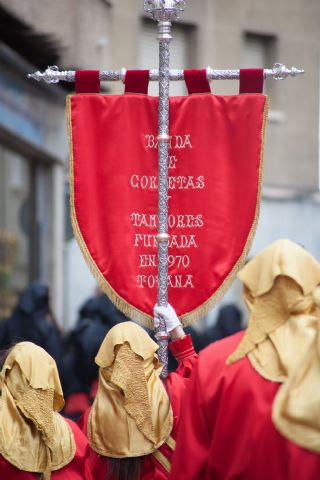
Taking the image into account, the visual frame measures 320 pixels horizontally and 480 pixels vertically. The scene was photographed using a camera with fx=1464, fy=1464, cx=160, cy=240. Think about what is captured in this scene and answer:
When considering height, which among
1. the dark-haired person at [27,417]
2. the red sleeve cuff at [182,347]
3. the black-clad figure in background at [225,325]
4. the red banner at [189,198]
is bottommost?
the black-clad figure in background at [225,325]

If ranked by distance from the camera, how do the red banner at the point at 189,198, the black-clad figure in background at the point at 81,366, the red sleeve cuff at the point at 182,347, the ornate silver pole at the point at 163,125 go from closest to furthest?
the red sleeve cuff at the point at 182,347, the ornate silver pole at the point at 163,125, the red banner at the point at 189,198, the black-clad figure in background at the point at 81,366

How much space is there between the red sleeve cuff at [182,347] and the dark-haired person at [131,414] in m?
0.47

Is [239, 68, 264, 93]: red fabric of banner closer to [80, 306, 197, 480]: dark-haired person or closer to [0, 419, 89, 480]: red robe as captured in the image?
[80, 306, 197, 480]: dark-haired person

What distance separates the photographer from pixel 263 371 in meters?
4.93

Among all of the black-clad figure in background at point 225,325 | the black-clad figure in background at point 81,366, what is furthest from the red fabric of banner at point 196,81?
the black-clad figure in background at point 225,325

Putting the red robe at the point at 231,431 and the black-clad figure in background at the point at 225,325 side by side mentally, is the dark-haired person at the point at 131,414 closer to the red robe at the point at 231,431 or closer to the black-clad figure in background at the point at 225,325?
the red robe at the point at 231,431

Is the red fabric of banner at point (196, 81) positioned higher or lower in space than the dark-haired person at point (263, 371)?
higher

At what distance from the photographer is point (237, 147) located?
288 inches

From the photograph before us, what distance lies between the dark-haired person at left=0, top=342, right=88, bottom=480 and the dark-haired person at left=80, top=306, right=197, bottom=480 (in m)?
0.20

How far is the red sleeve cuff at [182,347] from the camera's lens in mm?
6715

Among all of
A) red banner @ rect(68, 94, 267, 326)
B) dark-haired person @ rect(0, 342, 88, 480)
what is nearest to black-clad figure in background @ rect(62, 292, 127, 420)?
red banner @ rect(68, 94, 267, 326)

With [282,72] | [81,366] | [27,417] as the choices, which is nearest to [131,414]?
[27,417]

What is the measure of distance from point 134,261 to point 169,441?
4.39 ft

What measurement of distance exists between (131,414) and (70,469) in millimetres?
461
